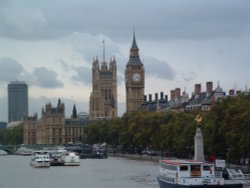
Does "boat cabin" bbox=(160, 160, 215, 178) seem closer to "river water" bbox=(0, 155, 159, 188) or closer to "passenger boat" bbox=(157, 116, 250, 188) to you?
"passenger boat" bbox=(157, 116, 250, 188)

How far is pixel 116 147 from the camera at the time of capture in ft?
654

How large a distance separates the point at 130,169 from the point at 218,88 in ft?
202

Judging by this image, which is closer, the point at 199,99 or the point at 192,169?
the point at 192,169

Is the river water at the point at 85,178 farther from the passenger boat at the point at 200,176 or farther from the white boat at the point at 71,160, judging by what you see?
the white boat at the point at 71,160

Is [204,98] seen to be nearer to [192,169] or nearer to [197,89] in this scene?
[197,89]

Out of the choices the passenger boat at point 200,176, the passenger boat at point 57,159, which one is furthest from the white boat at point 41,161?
the passenger boat at point 200,176

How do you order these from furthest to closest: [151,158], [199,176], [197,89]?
[197,89]
[151,158]
[199,176]

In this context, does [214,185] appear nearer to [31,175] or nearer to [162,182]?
[162,182]

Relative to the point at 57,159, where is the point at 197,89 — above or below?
above

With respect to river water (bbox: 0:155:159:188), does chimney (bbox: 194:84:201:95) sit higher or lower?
higher

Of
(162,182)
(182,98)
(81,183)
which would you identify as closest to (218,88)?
(182,98)

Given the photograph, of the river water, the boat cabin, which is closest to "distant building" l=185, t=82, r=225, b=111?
the river water

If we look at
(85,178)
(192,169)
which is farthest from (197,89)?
(192,169)

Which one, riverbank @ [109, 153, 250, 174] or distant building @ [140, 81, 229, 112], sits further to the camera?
distant building @ [140, 81, 229, 112]
